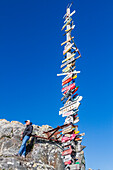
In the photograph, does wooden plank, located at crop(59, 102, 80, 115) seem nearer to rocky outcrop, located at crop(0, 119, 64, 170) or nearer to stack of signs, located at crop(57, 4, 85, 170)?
stack of signs, located at crop(57, 4, 85, 170)

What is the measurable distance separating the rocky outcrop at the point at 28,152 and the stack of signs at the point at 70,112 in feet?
3.34

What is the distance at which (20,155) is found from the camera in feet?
43.5

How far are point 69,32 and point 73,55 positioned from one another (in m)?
3.21

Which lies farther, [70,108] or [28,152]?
[70,108]

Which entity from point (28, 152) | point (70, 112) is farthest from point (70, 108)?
point (28, 152)

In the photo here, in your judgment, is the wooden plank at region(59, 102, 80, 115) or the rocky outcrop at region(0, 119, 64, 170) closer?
the rocky outcrop at region(0, 119, 64, 170)

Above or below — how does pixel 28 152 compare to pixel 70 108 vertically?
below

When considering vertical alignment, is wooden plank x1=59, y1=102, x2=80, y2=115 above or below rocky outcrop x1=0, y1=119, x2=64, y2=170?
above

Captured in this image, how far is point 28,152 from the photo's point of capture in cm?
1416

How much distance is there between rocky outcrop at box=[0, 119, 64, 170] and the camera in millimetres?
12141

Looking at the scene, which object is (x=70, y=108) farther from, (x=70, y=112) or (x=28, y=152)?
(x=28, y=152)

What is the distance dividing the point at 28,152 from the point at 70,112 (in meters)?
4.42

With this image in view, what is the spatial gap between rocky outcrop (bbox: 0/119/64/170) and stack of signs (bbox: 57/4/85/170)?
1.02 meters

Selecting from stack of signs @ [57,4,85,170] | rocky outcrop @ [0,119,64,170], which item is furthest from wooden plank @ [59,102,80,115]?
rocky outcrop @ [0,119,64,170]
